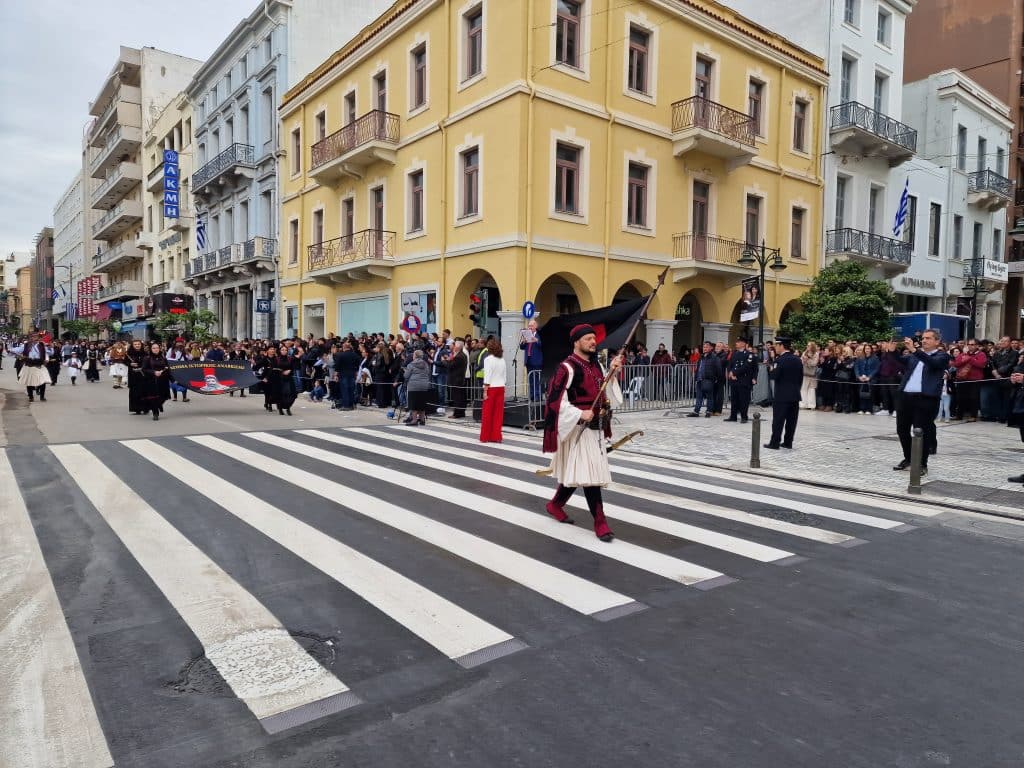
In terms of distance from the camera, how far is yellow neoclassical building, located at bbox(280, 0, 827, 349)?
19.1m

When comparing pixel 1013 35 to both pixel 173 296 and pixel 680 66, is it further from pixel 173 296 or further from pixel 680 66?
pixel 173 296

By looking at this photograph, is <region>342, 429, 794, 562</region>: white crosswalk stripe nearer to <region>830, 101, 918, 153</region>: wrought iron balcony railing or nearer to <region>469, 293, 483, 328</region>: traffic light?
<region>469, 293, 483, 328</region>: traffic light

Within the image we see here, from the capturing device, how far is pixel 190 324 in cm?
3553

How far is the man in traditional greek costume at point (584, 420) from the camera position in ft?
20.4

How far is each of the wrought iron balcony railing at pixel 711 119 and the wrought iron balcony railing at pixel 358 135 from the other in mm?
9114

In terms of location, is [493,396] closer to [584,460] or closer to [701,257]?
[584,460]

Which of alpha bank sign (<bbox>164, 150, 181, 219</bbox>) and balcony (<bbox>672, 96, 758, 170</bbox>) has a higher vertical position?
alpha bank sign (<bbox>164, 150, 181, 219</bbox>)

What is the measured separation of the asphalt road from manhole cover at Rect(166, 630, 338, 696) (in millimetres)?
20

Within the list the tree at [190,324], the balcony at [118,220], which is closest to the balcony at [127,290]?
the balcony at [118,220]

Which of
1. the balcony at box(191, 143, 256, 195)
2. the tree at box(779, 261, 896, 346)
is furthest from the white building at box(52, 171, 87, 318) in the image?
the tree at box(779, 261, 896, 346)

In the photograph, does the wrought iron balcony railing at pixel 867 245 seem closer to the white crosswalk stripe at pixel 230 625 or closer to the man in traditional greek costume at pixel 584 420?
the man in traditional greek costume at pixel 584 420

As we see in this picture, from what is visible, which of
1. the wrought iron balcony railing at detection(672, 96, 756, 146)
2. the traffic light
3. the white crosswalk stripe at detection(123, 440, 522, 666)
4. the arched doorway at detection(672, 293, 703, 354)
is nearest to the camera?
the white crosswalk stripe at detection(123, 440, 522, 666)

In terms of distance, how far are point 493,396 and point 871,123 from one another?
75.6 feet

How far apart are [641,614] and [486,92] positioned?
58.6ft
